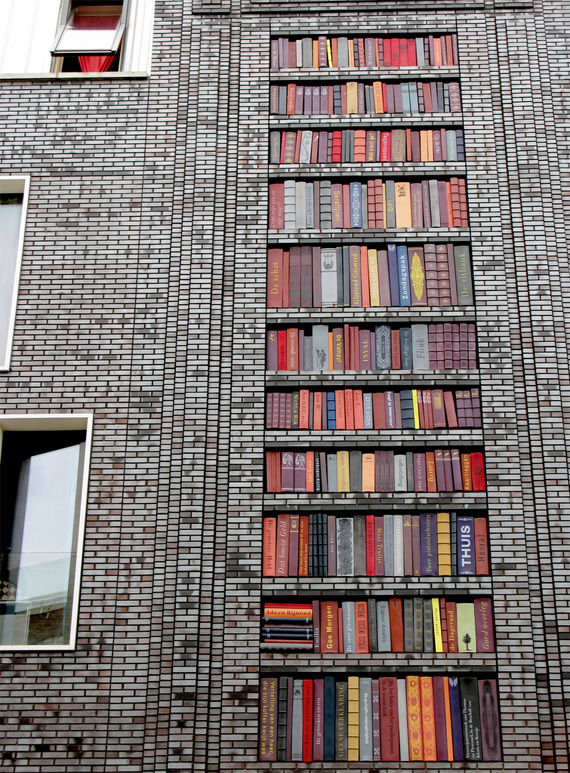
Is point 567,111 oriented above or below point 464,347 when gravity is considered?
above

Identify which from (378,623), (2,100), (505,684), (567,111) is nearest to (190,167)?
(2,100)

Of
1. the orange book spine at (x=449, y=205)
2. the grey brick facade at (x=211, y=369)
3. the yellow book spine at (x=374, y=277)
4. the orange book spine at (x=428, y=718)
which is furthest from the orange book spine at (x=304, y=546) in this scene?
the orange book spine at (x=449, y=205)

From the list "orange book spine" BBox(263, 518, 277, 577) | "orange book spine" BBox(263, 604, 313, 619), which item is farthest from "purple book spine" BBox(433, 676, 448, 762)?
"orange book spine" BBox(263, 518, 277, 577)

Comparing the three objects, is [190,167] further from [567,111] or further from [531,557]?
[531,557]

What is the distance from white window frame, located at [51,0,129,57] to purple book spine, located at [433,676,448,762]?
28.9 ft

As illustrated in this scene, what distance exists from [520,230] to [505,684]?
518 centimetres

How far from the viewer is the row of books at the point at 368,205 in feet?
35.4

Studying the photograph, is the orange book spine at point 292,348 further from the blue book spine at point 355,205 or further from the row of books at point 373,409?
the blue book spine at point 355,205

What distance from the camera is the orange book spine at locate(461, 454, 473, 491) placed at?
960 cm

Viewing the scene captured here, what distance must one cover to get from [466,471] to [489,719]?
8.23ft

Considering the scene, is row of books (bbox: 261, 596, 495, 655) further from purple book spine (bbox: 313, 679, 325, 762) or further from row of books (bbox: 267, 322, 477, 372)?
row of books (bbox: 267, 322, 477, 372)

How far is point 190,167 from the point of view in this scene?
11.0 m

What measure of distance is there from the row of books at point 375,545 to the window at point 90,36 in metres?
6.62

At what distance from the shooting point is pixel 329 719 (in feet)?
28.7
